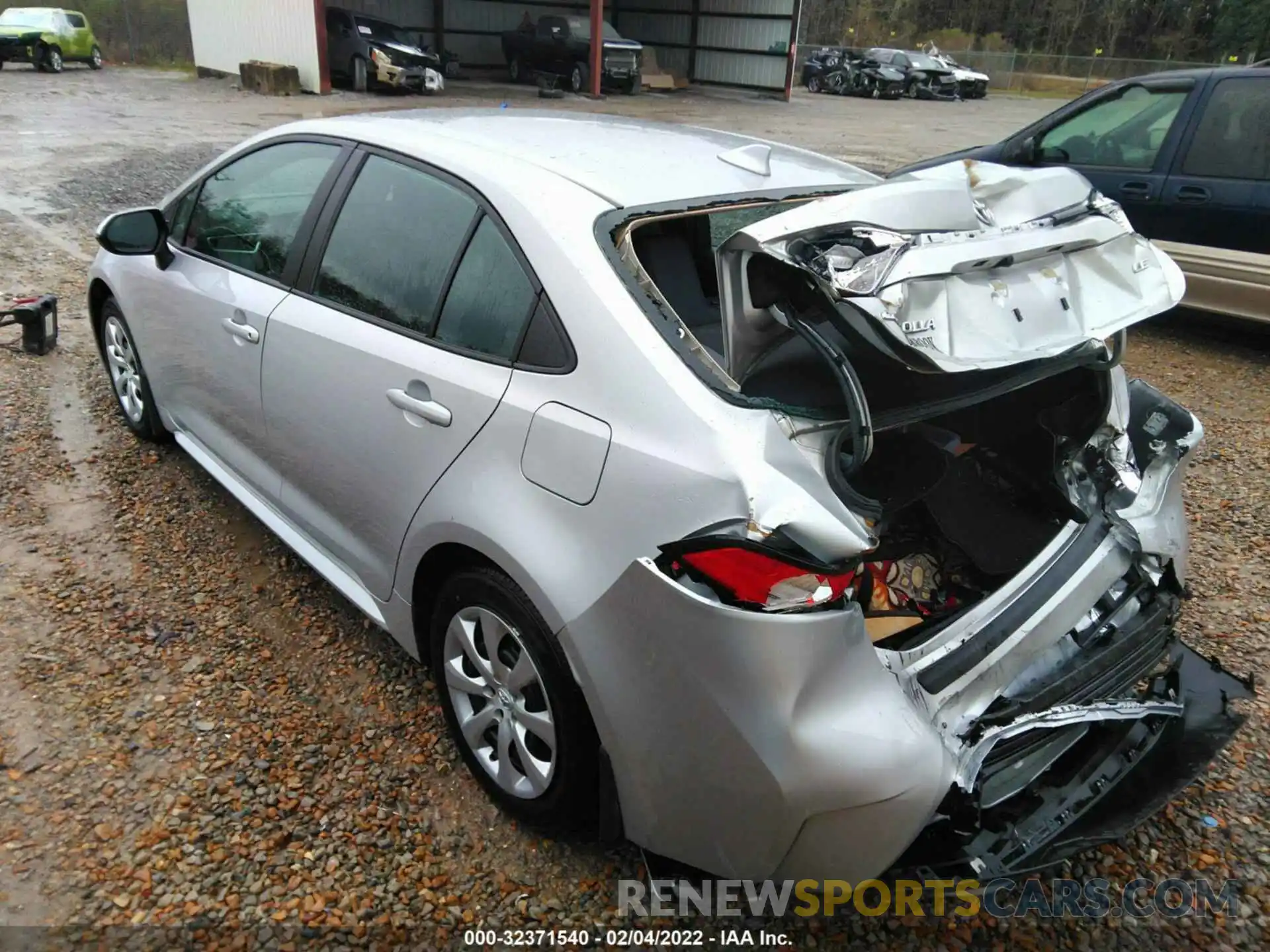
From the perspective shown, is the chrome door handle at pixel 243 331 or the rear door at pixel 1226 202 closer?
the chrome door handle at pixel 243 331

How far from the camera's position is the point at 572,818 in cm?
216

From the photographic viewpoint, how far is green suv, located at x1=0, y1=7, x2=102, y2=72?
878 inches

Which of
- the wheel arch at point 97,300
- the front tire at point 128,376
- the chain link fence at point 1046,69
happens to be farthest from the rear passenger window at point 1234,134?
the chain link fence at point 1046,69

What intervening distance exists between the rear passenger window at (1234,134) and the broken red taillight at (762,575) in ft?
18.3

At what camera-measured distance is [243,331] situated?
2947mm

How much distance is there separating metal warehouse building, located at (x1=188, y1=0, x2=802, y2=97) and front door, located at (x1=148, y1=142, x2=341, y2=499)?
1920 cm

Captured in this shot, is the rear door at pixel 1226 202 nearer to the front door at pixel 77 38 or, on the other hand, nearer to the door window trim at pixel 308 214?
the door window trim at pixel 308 214

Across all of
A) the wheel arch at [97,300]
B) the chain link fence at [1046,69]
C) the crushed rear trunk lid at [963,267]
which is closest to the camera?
the crushed rear trunk lid at [963,267]

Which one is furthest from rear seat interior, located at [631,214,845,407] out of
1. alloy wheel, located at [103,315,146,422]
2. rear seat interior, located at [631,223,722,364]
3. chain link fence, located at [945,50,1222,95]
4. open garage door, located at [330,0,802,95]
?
chain link fence, located at [945,50,1222,95]

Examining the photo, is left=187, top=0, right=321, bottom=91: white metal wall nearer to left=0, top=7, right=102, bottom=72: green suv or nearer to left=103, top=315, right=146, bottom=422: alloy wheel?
left=0, top=7, right=102, bottom=72: green suv

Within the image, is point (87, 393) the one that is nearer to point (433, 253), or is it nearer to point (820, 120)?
point (433, 253)

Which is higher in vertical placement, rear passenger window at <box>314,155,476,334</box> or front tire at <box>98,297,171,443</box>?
rear passenger window at <box>314,155,476,334</box>

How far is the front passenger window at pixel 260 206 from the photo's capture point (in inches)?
115

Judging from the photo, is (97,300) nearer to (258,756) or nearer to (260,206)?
(260,206)
